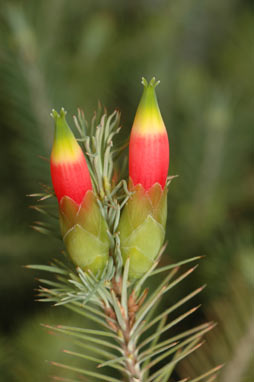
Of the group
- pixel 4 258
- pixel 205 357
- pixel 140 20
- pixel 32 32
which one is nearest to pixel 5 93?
pixel 32 32

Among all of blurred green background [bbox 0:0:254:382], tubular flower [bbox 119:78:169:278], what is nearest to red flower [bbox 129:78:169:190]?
tubular flower [bbox 119:78:169:278]

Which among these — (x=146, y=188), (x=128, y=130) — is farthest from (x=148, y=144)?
(x=128, y=130)

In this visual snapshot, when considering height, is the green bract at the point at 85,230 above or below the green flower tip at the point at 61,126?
below

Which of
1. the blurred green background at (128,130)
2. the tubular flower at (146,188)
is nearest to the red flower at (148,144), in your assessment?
the tubular flower at (146,188)

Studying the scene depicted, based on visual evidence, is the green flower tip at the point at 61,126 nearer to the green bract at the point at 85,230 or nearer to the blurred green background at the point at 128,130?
the green bract at the point at 85,230

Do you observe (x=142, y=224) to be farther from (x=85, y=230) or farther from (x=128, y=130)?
(x=128, y=130)

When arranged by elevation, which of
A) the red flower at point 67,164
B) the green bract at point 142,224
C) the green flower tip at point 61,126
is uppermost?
the green flower tip at point 61,126

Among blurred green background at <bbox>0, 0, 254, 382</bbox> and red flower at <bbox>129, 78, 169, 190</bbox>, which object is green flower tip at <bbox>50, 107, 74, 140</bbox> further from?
blurred green background at <bbox>0, 0, 254, 382</bbox>

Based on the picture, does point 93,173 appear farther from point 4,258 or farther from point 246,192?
point 246,192
